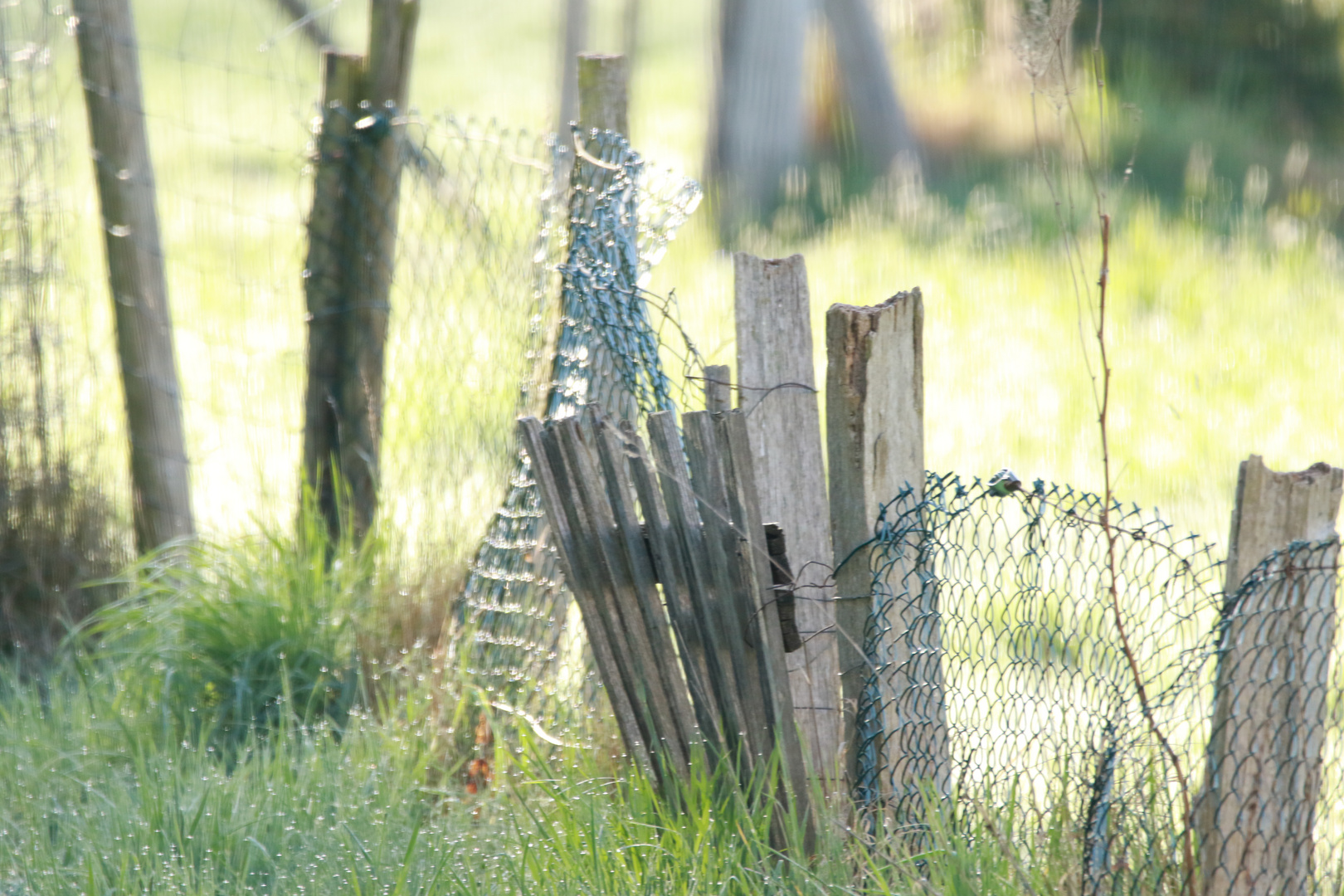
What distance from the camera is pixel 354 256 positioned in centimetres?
398

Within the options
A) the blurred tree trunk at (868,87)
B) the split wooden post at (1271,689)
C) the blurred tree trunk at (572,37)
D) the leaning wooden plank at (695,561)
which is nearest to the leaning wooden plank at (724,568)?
the leaning wooden plank at (695,561)

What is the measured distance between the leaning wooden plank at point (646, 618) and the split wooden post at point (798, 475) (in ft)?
0.80

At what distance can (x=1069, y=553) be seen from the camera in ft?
16.8

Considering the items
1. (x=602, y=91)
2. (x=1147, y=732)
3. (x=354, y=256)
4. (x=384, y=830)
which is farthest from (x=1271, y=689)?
(x=354, y=256)

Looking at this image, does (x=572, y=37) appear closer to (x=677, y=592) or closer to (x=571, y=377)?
(x=571, y=377)

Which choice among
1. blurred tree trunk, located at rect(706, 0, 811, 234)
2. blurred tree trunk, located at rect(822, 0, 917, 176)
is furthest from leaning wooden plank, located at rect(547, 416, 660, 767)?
blurred tree trunk, located at rect(822, 0, 917, 176)

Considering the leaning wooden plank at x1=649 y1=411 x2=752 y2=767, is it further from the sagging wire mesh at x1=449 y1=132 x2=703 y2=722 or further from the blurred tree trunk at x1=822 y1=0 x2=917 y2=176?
the blurred tree trunk at x1=822 y1=0 x2=917 y2=176

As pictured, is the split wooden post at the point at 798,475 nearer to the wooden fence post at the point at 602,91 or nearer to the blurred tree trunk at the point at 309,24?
the wooden fence post at the point at 602,91

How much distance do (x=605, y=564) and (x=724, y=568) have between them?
0.24m

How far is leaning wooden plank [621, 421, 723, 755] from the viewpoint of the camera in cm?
235

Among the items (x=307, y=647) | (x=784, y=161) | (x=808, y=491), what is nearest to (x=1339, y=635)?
(x=808, y=491)

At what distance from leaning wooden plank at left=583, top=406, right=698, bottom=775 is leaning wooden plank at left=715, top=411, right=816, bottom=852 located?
175mm

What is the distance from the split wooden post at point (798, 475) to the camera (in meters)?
2.51

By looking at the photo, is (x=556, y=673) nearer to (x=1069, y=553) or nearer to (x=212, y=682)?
(x=212, y=682)
